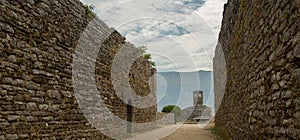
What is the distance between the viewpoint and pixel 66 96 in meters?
6.98

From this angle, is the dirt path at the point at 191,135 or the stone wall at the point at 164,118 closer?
the dirt path at the point at 191,135

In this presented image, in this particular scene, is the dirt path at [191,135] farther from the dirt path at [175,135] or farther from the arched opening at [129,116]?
the arched opening at [129,116]

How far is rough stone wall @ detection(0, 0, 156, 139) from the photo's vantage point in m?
5.15

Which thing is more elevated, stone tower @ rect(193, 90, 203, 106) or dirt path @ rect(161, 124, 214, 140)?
stone tower @ rect(193, 90, 203, 106)

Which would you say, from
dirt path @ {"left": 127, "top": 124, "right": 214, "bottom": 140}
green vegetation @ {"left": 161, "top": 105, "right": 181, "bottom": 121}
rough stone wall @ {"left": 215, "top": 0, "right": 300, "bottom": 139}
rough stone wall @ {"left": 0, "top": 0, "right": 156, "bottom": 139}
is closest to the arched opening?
dirt path @ {"left": 127, "top": 124, "right": 214, "bottom": 140}

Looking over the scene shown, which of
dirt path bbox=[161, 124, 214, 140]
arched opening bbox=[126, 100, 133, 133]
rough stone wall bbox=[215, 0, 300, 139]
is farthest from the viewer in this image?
arched opening bbox=[126, 100, 133, 133]

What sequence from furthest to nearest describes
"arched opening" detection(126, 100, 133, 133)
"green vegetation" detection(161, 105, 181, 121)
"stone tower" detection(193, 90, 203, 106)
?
"green vegetation" detection(161, 105, 181, 121) → "stone tower" detection(193, 90, 203, 106) → "arched opening" detection(126, 100, 133, 133)

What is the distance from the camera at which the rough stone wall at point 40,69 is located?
203 inches

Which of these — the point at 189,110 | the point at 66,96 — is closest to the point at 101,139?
the point at 66,96

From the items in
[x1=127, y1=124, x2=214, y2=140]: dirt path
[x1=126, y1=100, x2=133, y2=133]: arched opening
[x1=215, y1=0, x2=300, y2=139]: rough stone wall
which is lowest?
[x1=127, y1=124, x2=214, y2=140]: dirt path

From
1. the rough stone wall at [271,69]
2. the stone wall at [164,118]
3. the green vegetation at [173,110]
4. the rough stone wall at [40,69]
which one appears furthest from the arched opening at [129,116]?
the green vegetation at [173,110]

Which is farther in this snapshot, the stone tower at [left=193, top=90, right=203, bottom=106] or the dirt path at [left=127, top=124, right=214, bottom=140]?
the stone tower at [left=193, top=90, right=203, bottom=106]

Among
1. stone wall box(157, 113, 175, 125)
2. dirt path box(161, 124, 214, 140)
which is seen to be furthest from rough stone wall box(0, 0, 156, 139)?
stone wall box(157, 113, 175, 125)

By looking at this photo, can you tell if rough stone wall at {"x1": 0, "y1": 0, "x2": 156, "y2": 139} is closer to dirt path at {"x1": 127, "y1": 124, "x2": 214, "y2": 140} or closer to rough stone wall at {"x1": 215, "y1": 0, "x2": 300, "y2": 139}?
dirt path at {"x1": 127, "y1": 124, "x2": 214, "y2": 140}
